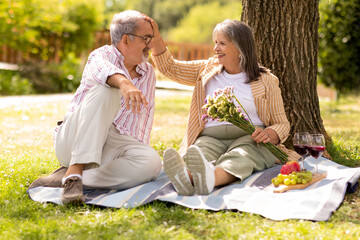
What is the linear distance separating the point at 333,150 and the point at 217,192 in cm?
173

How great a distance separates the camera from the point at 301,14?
4.29 m

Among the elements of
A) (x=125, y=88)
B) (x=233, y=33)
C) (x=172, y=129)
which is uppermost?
(x=233, y=33)

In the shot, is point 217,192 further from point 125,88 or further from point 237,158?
point 125,88

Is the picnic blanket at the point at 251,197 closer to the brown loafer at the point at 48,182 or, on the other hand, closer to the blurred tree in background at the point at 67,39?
the brown loafer at the point at 48,182

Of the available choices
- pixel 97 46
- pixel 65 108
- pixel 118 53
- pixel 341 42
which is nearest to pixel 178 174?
pixel 118 53

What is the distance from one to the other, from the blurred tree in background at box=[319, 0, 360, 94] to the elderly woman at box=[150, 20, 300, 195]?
6047mm

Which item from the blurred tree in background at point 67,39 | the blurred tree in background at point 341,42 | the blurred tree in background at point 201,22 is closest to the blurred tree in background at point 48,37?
the blurred tree in background at point 67,39

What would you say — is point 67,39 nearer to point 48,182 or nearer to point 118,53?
point 118,53

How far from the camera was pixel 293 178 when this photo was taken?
3188mm

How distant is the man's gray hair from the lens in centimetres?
339

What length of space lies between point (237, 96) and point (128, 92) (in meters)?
1.21

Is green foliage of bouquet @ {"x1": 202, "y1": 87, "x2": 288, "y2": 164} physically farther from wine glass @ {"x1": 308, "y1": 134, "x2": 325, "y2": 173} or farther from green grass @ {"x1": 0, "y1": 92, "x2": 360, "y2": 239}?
green grass @ {"x1": 0, "y1": 92, "x2": 360, "y2": 239}

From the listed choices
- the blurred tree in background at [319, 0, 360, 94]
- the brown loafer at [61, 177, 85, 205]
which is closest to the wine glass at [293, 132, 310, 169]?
the brown loafer at [61, 177, 85, 205]

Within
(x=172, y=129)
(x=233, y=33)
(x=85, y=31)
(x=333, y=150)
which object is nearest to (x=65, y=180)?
(x=233, y=33)
